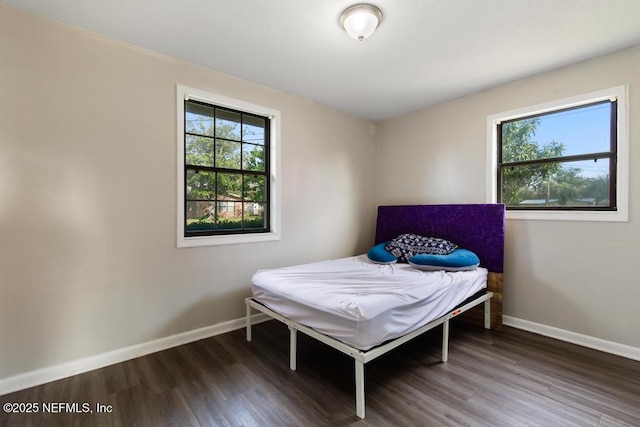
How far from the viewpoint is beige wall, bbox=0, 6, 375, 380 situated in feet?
6.23

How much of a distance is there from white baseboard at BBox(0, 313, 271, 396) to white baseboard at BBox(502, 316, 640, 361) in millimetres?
2876

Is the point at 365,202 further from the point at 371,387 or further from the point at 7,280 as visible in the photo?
the point at 7,280

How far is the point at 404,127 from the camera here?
3.96 m

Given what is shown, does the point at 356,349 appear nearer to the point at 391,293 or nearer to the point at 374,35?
the point at 391,293

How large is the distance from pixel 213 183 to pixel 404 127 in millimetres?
2680

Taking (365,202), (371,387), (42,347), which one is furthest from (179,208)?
(365,202)

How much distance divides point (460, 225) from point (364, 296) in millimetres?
1875

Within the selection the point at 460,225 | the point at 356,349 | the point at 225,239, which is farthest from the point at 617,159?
the point at 225,239

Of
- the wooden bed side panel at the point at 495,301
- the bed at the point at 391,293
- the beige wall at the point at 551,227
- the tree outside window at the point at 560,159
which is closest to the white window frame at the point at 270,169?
the bed at the point at 391,293

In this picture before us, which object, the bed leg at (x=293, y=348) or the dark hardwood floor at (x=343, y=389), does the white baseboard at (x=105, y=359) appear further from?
the bed leg at (x=293, y=348)

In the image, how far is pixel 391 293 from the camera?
1971 mm

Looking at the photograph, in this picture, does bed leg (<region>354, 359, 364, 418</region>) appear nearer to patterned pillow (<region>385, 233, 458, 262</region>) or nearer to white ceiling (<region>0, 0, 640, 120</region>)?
patterned pillow (<region>385, 233, 458, 262</region>)

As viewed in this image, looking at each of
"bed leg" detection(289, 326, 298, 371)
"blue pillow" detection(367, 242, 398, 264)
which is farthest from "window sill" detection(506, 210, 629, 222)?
"bed leg" detection(289, 326, 298, 371)

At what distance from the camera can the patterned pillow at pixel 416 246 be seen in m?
3.02
